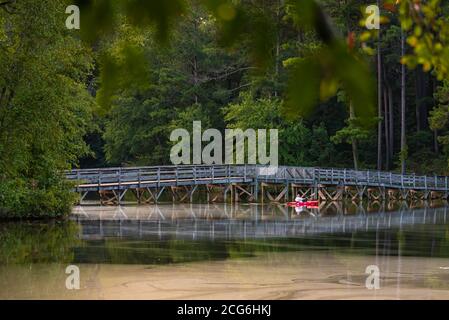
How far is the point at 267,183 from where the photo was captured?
51531mm

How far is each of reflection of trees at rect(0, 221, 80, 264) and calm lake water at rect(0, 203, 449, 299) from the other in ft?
0.10

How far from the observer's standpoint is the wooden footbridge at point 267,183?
45.9 metres

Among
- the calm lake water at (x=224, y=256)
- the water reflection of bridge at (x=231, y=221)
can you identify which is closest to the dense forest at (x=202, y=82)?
the water reflection of bridge at (x=231, y=221)

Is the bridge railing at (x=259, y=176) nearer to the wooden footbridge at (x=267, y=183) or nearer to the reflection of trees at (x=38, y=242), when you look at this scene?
the wooden footbridge at (x=267, y=183)

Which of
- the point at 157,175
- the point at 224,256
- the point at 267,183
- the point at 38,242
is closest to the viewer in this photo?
the point at 224,256

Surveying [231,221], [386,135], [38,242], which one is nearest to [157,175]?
[231,221]

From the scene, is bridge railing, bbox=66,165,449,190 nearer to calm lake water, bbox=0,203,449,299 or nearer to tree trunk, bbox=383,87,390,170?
tree trunk, bbox=383,87,390,170

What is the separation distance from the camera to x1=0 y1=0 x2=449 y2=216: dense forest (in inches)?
114

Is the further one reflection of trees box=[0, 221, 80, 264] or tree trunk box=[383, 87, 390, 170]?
tree trunk box=[383, 87, 390, 170]

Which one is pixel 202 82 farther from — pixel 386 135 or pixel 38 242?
pixel 38 242

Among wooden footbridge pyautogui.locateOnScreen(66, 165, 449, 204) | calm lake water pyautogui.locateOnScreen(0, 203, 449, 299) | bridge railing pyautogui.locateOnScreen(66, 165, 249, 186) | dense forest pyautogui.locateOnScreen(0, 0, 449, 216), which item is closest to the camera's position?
dense forest pyautogui.locateOnScreen(0, 0, 449, 216)

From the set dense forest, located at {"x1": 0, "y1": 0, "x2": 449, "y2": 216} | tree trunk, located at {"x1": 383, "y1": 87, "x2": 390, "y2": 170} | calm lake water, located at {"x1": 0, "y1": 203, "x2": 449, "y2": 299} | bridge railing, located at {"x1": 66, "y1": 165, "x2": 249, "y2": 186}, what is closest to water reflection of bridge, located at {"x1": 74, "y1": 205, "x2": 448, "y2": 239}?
calm lake water, located at {"x1": 0, "y1": 203, "x2": 449, "y2": 299}

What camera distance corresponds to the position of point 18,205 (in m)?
30.6

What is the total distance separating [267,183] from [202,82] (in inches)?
550
